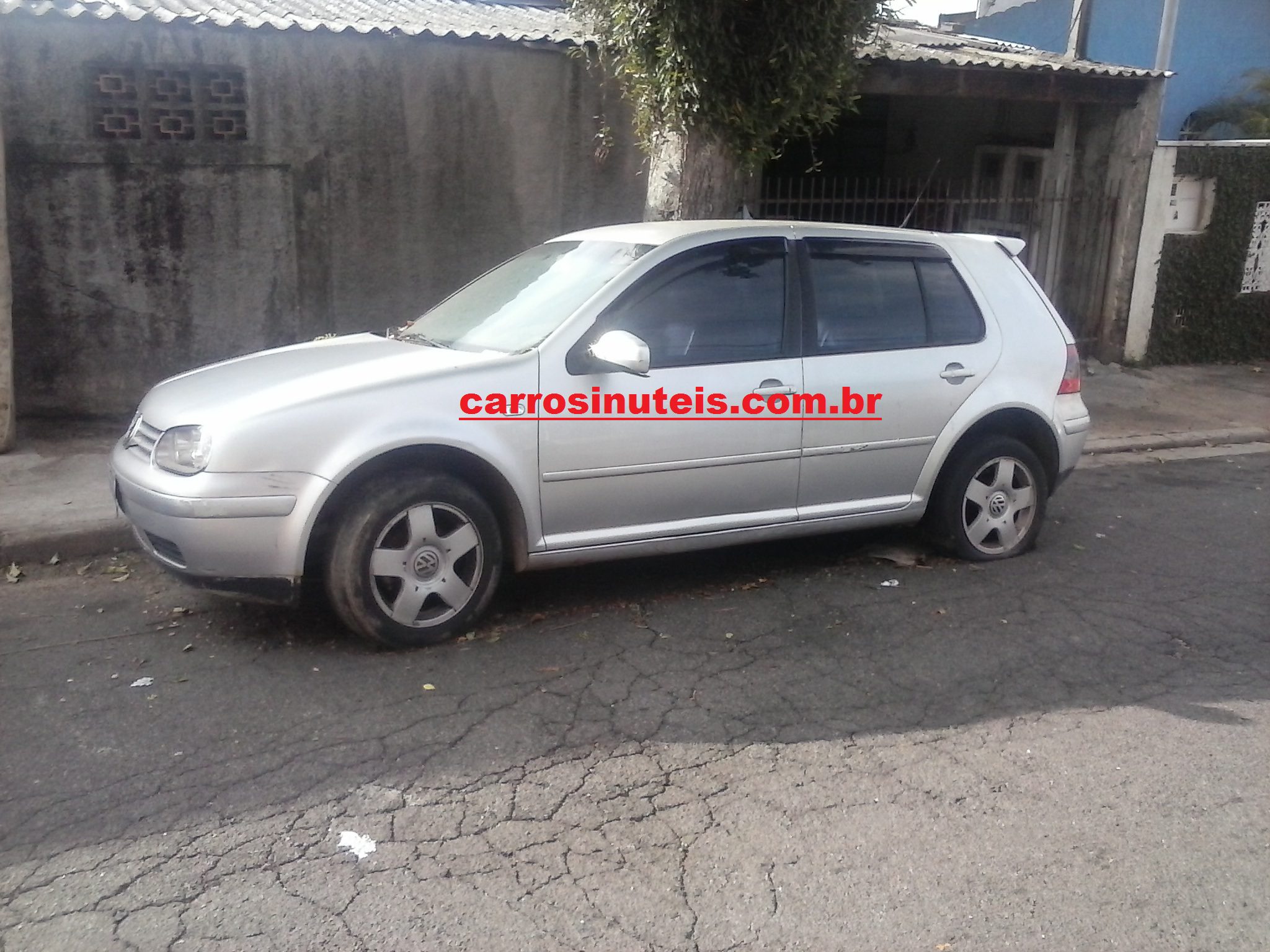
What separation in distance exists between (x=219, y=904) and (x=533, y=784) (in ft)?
3.29

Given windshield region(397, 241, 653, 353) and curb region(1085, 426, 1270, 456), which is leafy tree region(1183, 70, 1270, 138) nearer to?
curb region(1085, 426, 1270, 456)

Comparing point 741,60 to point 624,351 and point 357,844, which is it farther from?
point 357,844

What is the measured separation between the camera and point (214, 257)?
314 inches

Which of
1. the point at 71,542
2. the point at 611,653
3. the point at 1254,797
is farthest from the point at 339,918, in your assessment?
the point at 71,542

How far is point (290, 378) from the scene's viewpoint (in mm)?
4566

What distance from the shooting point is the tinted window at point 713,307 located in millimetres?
4852

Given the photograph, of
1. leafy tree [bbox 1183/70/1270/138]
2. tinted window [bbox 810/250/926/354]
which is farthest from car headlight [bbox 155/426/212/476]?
leafy tree [bbox 1183/70/1270/138]

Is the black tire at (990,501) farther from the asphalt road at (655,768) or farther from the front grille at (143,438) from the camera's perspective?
the front grille at (143,438)

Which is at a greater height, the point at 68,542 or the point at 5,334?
the point at 5,334

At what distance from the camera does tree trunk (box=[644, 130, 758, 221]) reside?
7406mm

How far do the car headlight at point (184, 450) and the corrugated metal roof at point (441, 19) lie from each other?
4.35 m

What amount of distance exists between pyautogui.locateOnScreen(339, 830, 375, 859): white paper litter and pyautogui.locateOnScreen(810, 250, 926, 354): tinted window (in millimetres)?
2960

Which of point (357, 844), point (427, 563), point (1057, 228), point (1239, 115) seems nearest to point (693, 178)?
point (427, 563)

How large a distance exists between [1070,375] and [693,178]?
283cm
